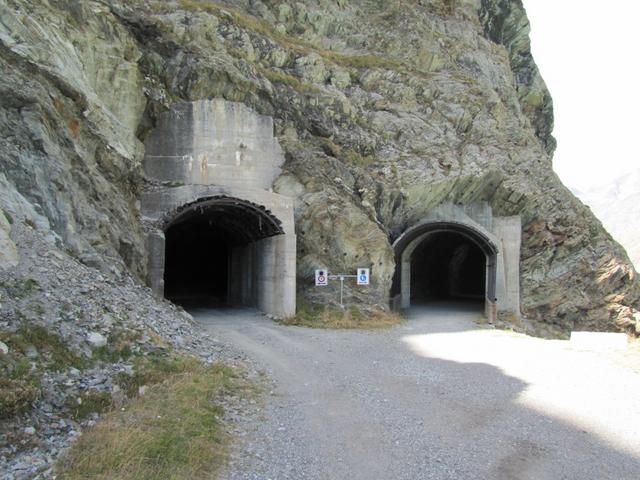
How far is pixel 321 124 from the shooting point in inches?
1013

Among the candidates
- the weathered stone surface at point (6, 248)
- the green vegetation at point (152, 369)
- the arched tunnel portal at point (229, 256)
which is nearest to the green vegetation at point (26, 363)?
the green vegetation at point (152, 369)

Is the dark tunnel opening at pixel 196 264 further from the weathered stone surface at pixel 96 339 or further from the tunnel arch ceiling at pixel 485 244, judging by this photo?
the weathered stone surface at pixel 96 339

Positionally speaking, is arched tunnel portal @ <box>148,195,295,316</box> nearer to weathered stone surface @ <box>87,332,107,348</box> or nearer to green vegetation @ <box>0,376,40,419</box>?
weathered stone surface @ <box>87,332,107,348</box>

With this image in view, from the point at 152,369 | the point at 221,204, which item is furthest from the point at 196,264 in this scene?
the point at 152,369

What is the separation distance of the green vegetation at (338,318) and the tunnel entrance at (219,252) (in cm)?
238

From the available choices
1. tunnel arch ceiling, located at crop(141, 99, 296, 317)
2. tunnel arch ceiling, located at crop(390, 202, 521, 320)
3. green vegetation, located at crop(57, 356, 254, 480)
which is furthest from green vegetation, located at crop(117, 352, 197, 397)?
tunnel arch ceiling, located at crop(390, 202, 521, 320)

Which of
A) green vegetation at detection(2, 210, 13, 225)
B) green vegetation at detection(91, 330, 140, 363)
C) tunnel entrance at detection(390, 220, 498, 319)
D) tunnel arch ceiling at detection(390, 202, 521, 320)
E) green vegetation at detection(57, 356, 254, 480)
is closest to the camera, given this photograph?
green vegetation at detection(57, 356, 254, 480)

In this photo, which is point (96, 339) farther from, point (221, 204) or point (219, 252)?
point (219, 252)

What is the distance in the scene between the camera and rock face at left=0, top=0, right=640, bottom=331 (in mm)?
13586

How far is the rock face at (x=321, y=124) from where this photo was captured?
1359 cm

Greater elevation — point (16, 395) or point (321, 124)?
point (321, 124)

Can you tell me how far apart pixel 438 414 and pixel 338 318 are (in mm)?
11356

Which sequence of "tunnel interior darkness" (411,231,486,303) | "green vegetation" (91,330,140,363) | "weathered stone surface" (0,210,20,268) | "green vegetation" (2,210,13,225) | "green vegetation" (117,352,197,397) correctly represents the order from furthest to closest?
"tunnel interior darkness" (411,231,486,303)
"green vegetation" (2,210,13,225)
"weathered stone surface" (0,210,20,268)
"green vegetation" (91,330,140,363)
"green vegetation" (117,352,197,397)

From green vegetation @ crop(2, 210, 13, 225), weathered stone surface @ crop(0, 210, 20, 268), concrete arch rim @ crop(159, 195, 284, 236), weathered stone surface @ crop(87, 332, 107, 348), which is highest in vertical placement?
concrete arch rim @ crop(159, 195, 284, 236)
